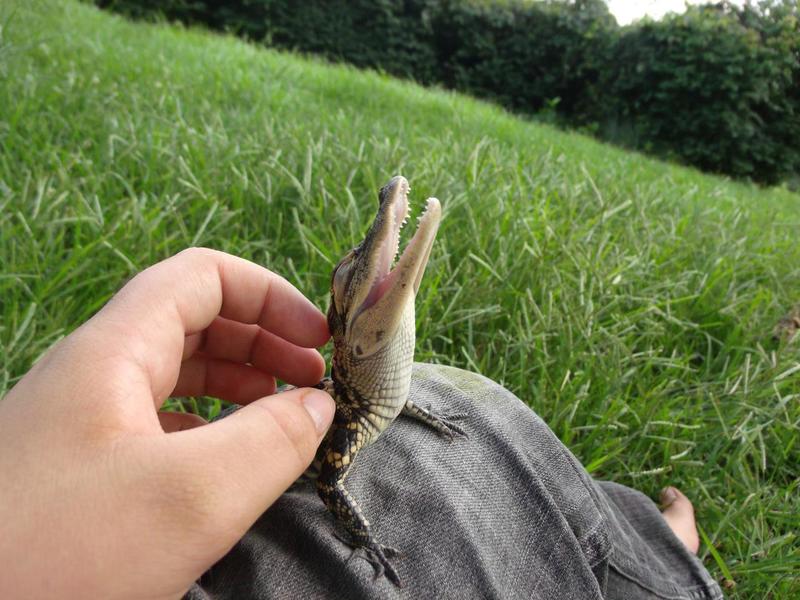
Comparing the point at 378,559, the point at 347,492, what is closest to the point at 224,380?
the point at 347,492

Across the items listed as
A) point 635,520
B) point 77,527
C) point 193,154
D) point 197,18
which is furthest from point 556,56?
point 77,527

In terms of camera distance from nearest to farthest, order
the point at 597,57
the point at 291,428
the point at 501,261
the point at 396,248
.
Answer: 1. the point at 291,428
2. the point at 396,248
3. the point at 501,261
4. the point at 597,57

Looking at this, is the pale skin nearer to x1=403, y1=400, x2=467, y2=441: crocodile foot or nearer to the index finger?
the index finger

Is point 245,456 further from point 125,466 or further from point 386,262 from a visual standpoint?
point 386,262

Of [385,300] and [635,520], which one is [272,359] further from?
[635,520]

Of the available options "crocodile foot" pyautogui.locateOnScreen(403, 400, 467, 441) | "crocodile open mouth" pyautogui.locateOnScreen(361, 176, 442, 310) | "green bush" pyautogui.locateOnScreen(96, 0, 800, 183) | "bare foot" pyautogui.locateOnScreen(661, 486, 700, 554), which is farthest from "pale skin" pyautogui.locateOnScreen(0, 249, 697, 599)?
"green bush" pyautogui.locateOnScreen(96, 0, 800, 183)

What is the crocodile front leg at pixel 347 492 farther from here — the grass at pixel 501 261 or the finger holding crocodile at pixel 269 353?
the grass at pixel 501 261
